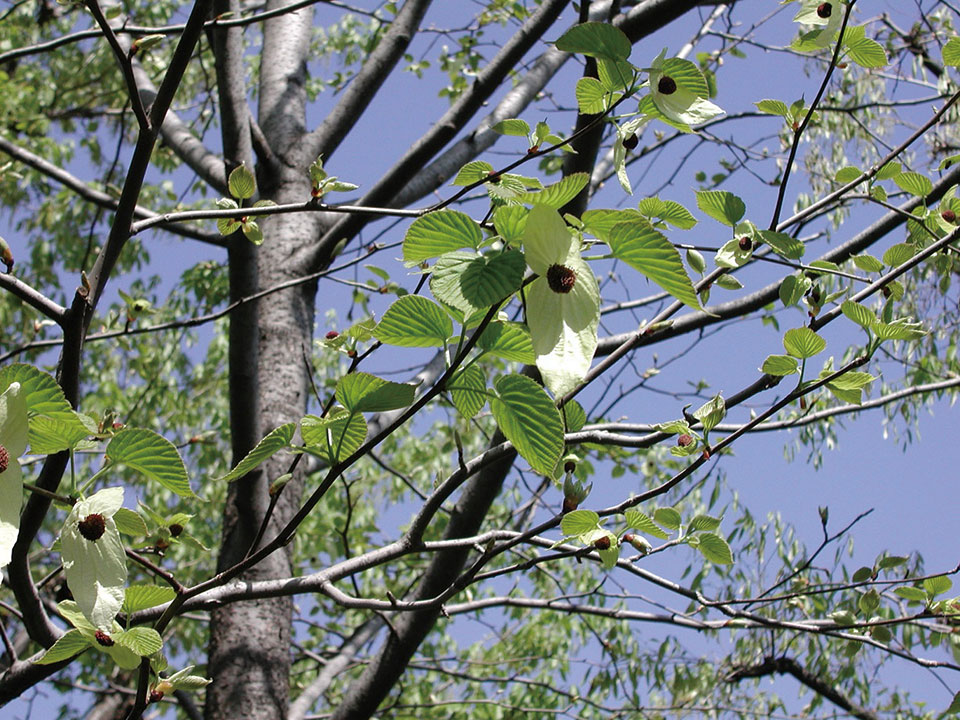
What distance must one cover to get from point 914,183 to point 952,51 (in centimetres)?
19

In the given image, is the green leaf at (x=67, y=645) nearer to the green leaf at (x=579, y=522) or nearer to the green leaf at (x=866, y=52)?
the green leaf at (x=579, y=522)

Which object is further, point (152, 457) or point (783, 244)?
point (783, 244)

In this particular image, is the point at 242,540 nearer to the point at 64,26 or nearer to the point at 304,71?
the point at 304,71

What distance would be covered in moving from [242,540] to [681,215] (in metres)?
1.51

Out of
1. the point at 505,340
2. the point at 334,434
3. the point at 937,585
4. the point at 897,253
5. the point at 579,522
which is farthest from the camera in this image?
the point at 937,585

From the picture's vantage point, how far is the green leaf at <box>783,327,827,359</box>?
3.07 ft

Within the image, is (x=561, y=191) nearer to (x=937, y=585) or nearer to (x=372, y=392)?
(x=372, y=392)

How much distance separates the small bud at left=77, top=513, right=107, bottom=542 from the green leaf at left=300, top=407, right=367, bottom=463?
7.2 inches

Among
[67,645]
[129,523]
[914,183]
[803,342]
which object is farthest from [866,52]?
[67,645]

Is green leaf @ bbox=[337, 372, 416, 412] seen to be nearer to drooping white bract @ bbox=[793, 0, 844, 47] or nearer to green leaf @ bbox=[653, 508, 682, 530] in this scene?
green leaf @ bbox=[653, 508, 682, 530]

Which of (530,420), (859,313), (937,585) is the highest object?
(859,313)

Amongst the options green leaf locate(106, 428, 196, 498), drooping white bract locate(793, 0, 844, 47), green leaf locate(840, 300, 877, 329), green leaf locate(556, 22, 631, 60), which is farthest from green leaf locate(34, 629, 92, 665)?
drooping white bract locate(793, 0, 844, 47)

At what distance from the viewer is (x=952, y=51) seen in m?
1.06

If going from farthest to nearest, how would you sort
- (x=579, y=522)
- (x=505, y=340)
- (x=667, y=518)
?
(x=667, y=518), (x=579, y=522), (x=505, y=340)
